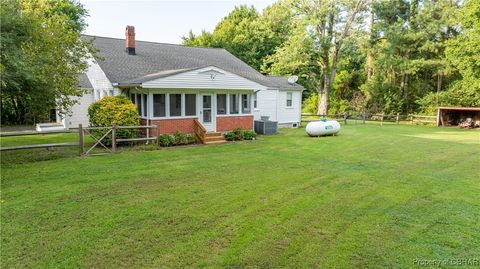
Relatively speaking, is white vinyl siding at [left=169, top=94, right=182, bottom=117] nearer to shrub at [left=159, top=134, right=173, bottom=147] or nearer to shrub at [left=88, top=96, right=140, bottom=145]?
shrub at [left=159, top=134, right=173, bottom=147]

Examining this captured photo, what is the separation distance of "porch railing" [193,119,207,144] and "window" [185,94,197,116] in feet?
1.32

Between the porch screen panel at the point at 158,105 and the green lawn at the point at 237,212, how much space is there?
368 cm

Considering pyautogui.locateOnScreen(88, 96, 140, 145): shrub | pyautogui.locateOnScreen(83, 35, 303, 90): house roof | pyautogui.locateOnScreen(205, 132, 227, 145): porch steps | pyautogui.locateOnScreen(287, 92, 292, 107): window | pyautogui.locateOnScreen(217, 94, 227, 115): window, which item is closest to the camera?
pyautogui.locateOnScreen(88, 96, 140, 145): shrub

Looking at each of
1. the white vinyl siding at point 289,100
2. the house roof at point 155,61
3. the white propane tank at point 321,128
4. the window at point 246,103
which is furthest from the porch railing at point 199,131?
the white vinyl siding at point 289,100

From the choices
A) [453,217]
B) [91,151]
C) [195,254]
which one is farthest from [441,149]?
[91,151]

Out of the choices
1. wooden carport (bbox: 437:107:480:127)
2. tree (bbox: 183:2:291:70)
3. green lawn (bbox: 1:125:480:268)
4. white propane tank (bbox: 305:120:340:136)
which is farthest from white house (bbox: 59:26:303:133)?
tree (bbox: 183:2:291:70)

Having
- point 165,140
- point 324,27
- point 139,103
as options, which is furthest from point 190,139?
point 324,27

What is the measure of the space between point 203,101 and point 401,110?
21339mm

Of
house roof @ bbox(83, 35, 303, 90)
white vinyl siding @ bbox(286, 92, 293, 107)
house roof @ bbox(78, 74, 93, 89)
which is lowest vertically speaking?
white vinyl siding @ bbox(286, 92, 293, 107)

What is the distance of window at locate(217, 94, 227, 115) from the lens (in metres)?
14.9

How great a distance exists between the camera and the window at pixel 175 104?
44.4ft

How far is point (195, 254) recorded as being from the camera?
402 centimetres

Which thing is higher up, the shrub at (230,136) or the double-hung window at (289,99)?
the double-hung window at (289,99)

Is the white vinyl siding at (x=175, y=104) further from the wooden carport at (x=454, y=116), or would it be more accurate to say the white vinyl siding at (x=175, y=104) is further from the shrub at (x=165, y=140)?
the wooden carport at (x=454, y=116)
